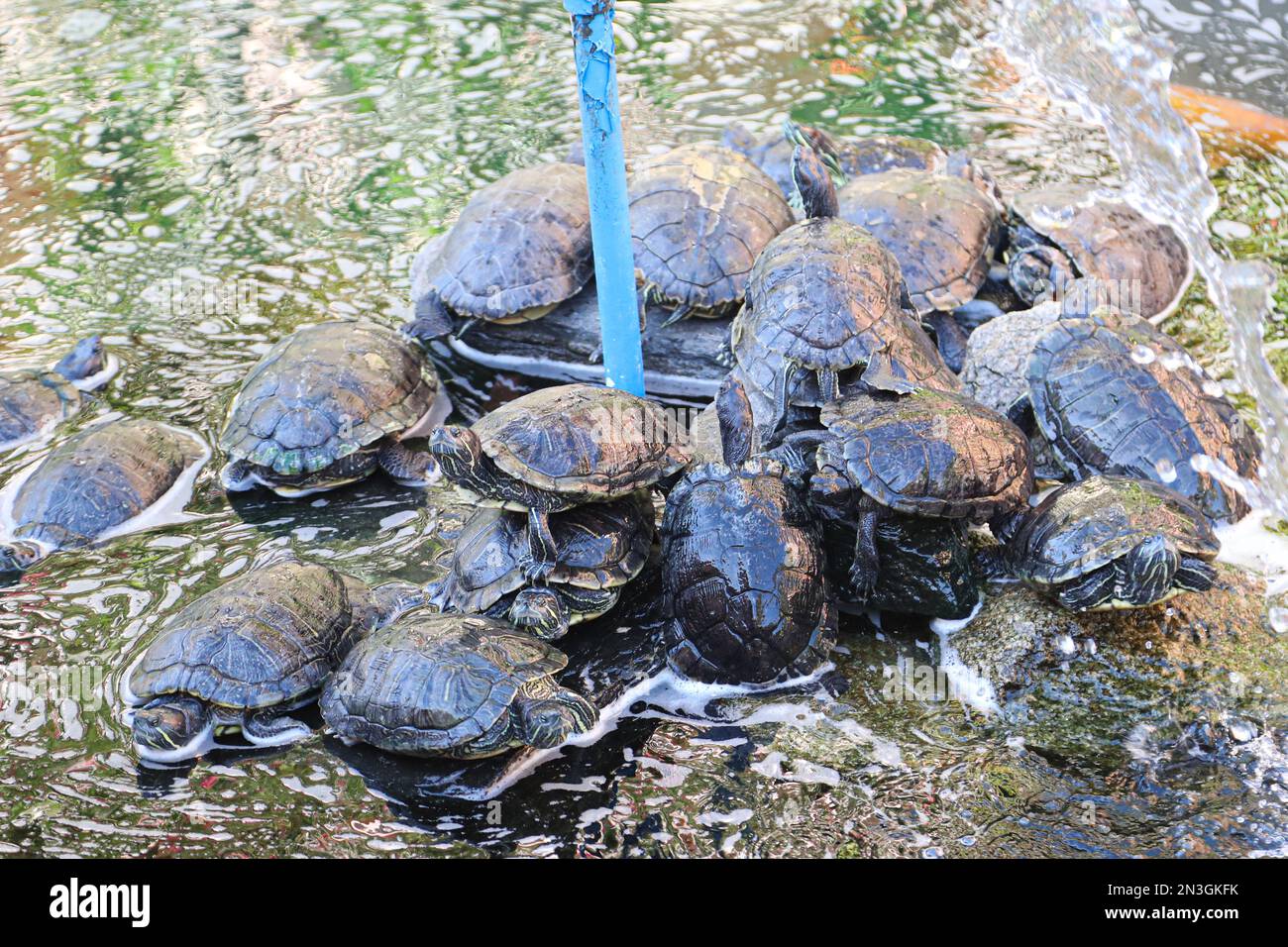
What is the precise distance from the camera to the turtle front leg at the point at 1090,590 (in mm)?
3910

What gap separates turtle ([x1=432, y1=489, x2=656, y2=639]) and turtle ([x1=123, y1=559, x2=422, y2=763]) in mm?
496

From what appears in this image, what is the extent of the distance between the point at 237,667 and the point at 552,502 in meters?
1.25

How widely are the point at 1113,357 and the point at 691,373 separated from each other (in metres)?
2.17

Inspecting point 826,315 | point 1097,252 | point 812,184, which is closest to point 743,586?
point 826,315

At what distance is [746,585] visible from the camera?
3.85 m

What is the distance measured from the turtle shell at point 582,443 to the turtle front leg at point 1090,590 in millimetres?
1554

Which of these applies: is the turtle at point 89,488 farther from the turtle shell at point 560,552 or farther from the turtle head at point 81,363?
the turtle shell at point 560,552

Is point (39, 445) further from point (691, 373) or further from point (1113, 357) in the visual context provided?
point (1113, 357)

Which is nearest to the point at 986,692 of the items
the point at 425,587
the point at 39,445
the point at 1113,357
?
the point at 1113,357

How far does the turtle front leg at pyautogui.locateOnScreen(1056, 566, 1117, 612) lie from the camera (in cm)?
391

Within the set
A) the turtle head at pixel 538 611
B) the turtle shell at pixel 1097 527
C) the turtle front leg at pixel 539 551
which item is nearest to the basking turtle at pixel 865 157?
the turtle shell at pixel 1097 527

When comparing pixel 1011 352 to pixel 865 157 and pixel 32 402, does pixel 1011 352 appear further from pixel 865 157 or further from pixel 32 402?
pixel 32 402

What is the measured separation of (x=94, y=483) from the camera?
16.2ft

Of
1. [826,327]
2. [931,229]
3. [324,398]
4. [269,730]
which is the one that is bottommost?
[269,730]
